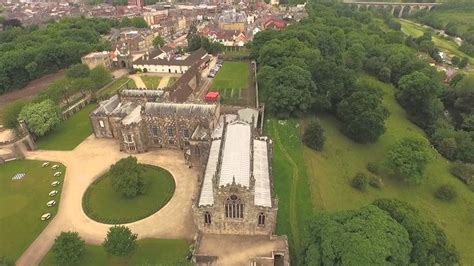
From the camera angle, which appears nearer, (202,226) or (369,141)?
(202,226)

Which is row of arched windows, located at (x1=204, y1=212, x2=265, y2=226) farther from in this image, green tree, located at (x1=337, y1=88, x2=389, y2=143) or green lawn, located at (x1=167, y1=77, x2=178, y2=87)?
green lawn, located at (x1=167, y1=77, x2=178, y2=87)

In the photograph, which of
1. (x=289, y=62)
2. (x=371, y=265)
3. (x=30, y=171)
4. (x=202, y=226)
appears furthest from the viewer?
(x=289, y=62)

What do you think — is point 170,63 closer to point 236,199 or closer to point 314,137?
point 314,137

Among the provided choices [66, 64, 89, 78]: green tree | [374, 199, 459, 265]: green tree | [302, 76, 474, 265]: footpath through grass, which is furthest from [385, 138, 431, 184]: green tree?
[66, 64, 89, 78]: green tree

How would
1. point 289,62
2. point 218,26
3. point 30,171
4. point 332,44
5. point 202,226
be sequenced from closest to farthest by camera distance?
point 202,226 < point 30,171 < point 289,62 < point 332,44 < point 218,26

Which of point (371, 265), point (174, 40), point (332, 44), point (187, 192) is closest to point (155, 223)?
point (187, 192)

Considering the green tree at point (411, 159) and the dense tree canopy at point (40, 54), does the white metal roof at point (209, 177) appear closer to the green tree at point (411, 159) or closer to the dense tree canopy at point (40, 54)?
the green tree at point (411, 159)

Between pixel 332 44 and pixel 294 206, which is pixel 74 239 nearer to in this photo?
pixel 294 206
